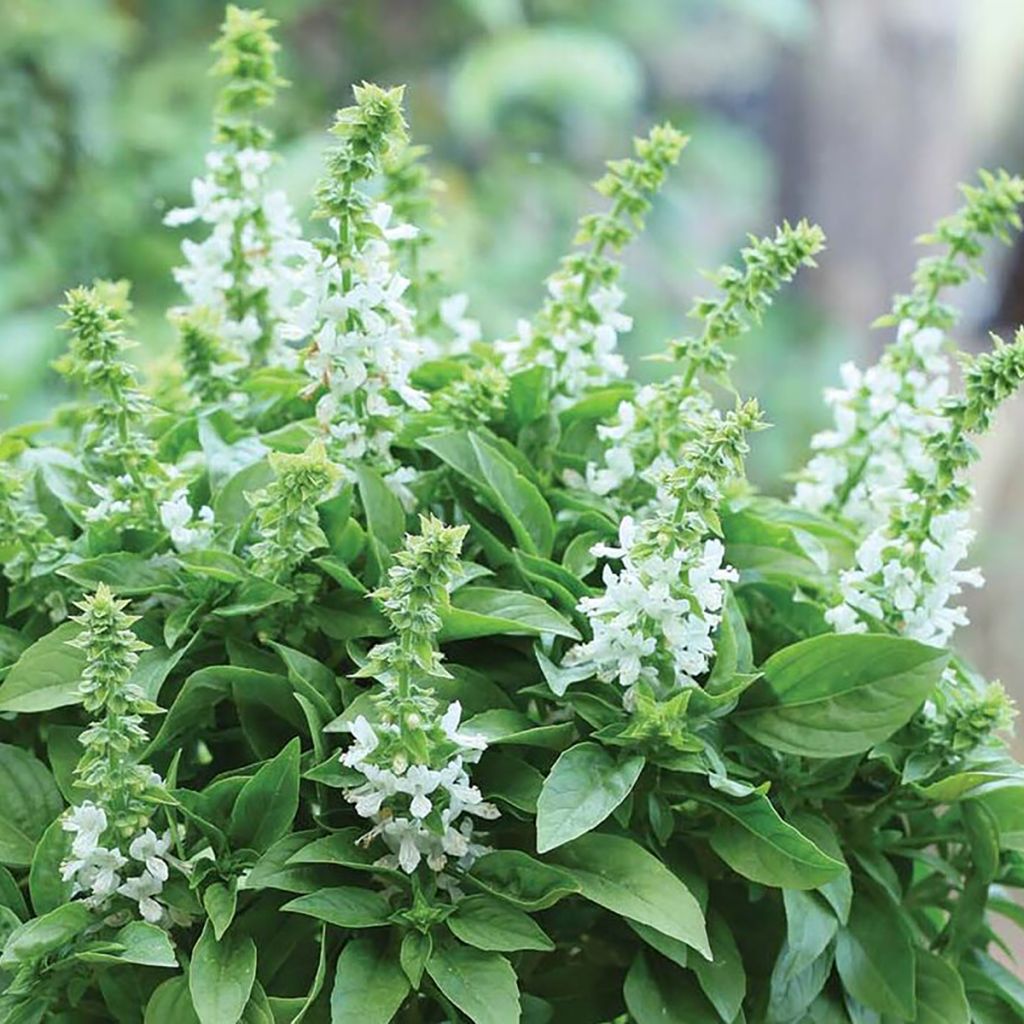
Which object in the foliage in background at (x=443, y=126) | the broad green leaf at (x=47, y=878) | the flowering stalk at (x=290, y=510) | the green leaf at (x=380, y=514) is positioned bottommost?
the broad green leaf at (x=47, y=878)

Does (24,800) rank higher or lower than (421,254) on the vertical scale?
lower

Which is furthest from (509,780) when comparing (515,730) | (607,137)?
(607,137)

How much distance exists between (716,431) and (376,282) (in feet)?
0.54

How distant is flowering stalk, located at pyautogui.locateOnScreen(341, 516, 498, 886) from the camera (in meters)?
0.52

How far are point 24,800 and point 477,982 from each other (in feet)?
0.69

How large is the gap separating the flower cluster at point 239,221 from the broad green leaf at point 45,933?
0.30 metres

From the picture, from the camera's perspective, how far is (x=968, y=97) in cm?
257

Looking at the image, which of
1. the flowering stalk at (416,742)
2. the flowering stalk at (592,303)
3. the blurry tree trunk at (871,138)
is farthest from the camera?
the blurry tree trunk at (871,138)

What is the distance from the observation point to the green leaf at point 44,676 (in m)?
0.60

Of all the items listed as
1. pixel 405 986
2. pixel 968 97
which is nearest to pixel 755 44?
pixel 968 97

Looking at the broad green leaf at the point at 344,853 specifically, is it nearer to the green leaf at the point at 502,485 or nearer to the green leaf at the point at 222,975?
the green leaf at the point at 222,975

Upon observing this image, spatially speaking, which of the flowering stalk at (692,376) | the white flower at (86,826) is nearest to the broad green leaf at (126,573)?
the white flower at (86,826)

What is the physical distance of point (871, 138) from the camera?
101 inches

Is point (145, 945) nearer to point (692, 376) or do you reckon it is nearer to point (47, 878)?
point (47, 878)
